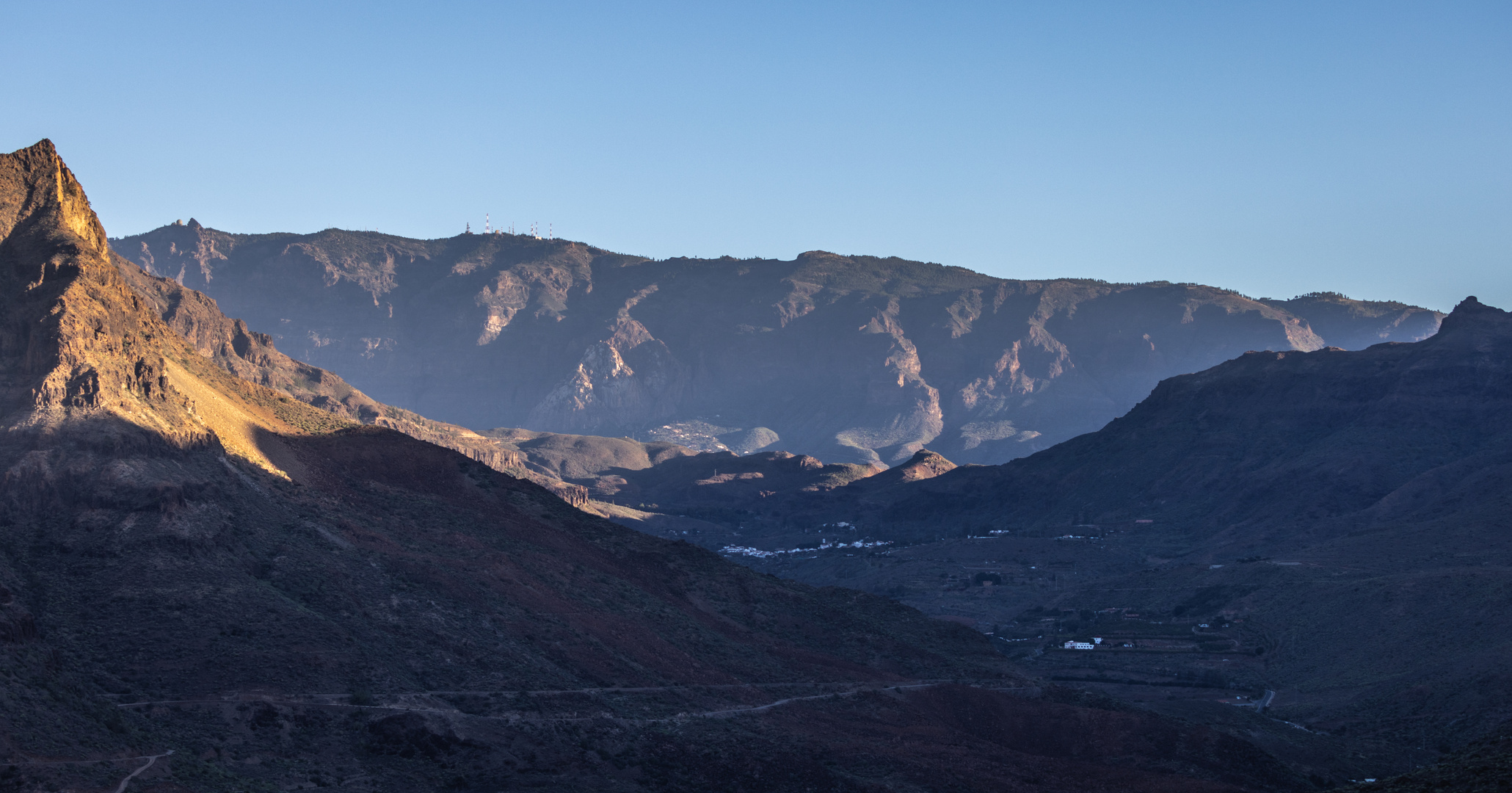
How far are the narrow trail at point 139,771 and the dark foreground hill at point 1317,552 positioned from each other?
6672cm

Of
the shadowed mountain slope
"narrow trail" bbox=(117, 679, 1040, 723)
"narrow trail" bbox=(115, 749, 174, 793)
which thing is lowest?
"narrow trail" bbox=(117, 679, 1040, 723)

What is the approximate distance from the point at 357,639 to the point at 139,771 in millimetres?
19107

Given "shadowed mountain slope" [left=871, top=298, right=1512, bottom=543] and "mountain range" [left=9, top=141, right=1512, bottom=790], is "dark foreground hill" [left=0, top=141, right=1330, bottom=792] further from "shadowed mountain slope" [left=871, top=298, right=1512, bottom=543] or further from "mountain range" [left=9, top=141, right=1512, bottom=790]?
"shadowed mountain slope" [left=871, top=298, right=1512, bottom=543]

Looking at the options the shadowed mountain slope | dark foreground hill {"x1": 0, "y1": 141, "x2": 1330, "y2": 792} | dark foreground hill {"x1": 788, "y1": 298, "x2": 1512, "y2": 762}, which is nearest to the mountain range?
dark foreground hill {"x1": 0, "y1": 141, "x2": 1330, "y2": 792}

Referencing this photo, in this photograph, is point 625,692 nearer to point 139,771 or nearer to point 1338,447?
point 139,771

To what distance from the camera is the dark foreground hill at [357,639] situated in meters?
54.7

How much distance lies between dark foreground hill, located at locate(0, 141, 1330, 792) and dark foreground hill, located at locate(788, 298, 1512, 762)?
84.0 feet

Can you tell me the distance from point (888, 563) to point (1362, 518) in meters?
53.8

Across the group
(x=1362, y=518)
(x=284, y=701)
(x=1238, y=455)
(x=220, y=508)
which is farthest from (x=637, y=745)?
(x=1238, y=455)

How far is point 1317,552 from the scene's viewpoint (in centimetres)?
14038

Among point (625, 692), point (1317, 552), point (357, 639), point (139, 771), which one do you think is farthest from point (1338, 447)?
point (139, 771)

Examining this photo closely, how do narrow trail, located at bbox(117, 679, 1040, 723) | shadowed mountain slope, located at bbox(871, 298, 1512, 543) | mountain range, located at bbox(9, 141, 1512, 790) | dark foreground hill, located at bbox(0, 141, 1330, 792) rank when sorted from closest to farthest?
dark foreground hill, located at bbox(0, 141, 1330, 792), mountain range, located at bbox(9, 141, 1512, 790), narrow trail, located at bbox(117, 679, 1040, 723), shadowed mountain slope, located at bbox(871, 298, 1512, 543)

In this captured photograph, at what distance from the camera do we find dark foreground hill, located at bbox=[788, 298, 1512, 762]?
320 feet

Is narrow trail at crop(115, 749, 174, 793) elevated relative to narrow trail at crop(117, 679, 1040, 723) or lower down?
elevated
